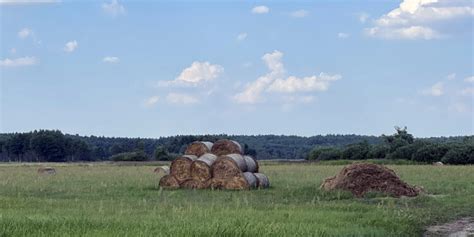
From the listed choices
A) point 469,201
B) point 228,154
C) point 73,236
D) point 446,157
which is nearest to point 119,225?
point 73,236

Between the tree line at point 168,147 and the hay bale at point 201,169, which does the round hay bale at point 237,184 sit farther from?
the tree line at point 168,147

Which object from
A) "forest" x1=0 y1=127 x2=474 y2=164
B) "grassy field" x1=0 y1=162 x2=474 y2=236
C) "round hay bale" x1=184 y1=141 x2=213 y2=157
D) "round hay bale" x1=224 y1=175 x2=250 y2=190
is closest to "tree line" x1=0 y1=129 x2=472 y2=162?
"forest" x1=0 y1=127 x2=474 y2=164

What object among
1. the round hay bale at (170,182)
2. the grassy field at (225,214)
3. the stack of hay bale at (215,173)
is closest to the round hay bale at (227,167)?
the stack of hay bale at (215,173)

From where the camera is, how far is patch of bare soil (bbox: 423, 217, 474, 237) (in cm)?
1361

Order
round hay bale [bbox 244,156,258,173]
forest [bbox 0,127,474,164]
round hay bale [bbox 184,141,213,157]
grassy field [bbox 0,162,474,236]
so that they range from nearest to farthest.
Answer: grassy field [bbox 0,162,474,236] < round hay bale [bbox 244,156,258,173] < round hay bale [bbox 184,141,213,157] < forest [bbox 0,127,474,164]

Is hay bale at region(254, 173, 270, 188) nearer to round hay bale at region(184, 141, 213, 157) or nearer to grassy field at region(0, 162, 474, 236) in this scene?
grassy field at region(0, 162, 474, 236)

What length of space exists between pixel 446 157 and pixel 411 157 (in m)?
4.45

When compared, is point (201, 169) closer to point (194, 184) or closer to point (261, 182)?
point (194, 184)

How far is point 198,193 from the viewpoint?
2322 cm

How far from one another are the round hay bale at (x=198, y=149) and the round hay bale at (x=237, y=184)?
152 inches

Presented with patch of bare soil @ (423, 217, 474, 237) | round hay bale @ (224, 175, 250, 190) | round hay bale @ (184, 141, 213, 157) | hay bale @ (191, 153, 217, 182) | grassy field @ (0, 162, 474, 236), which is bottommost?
patch of bare soil @ (423, 217, 474, 237)

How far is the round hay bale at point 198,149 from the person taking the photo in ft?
94.6

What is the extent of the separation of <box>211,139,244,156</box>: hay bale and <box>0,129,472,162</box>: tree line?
4302 centimetres

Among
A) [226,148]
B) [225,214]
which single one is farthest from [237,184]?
[225,214]
